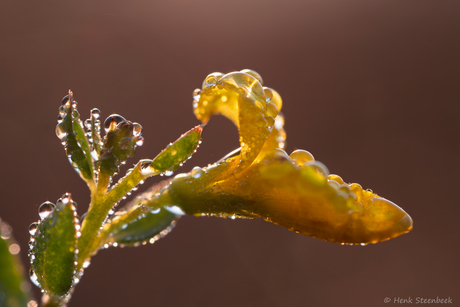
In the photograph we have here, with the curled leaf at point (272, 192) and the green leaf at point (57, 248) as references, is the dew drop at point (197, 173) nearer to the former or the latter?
the curled leaf at point (272, 192)

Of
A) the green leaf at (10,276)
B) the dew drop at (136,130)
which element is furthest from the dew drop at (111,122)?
the green leaf at (10,276)

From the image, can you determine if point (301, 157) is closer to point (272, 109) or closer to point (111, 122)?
point (272, 109)

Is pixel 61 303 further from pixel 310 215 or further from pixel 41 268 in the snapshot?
pixel 310 215

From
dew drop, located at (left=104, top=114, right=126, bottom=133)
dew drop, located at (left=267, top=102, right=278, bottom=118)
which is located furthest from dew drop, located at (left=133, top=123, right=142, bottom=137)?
dew drop, located at (left=267, top=102, right=278, bottom=118)

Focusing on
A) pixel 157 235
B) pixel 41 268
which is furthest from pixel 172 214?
pixel 41 268

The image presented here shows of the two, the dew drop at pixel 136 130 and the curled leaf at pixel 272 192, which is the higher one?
the dew drop at pixel 136 130

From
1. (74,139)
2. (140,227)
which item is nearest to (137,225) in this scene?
(140,227)

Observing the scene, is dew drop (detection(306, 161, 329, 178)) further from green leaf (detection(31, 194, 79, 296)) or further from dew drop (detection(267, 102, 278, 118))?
green leaf (detection(31, 194, 79, 296))
